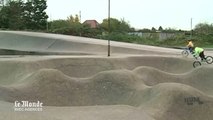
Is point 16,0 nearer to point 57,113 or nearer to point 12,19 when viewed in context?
A: point 12,19

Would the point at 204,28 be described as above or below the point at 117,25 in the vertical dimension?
below

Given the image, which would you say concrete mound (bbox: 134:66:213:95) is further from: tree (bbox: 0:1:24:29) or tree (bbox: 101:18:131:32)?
tree (bbox: 101:18:131:32)

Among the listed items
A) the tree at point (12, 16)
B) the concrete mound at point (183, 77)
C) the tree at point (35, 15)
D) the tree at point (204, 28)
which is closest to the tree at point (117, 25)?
the tree at point (204, 28)

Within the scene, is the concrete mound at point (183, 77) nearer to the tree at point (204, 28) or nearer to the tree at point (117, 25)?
the tree at point (204, 28)

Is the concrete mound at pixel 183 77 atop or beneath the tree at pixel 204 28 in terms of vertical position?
beneath

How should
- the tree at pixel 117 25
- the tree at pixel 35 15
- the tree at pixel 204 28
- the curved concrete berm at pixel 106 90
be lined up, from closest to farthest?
the curved concrete berm at pixel 106 90, the tree at pixel 35 15, the tree at pixel 204 28, the tree at pixel 117 25

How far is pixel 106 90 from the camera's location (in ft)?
45.5

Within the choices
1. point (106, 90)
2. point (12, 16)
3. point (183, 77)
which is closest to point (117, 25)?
point (12, 16)

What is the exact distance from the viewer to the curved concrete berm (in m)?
10.4

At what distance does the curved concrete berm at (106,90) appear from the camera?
34.2 ft

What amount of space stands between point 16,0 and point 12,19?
9131 millimetres

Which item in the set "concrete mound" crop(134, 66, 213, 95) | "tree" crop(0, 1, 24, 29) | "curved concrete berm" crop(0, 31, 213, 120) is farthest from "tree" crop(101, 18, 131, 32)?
"concrete mound" crop(134, 66, 213, 95)

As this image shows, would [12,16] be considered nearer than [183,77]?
No

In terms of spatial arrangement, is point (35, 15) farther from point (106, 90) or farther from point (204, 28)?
point (106, 90)
